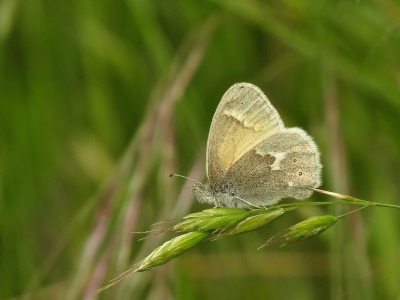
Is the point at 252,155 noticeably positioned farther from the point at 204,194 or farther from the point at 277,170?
the point at 204,194

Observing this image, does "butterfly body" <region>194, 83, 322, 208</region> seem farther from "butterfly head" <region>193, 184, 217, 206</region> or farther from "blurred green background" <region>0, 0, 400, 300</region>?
"blurred green background" <region>0, 0, 400, 300</region>

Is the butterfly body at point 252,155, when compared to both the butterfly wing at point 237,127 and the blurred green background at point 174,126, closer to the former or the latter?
the butterfly wing at point 237,127

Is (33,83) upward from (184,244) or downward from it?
upward

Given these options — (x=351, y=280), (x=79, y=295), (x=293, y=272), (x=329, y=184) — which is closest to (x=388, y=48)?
(x=329, y=184)

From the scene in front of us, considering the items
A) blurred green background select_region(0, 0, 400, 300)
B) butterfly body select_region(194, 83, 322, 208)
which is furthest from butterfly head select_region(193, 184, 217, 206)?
blurred green background select_region(0, 0, 400, 300)

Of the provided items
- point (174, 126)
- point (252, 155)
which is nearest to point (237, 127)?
point (252, 155)

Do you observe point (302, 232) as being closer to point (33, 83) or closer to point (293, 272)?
point (293, 272)
